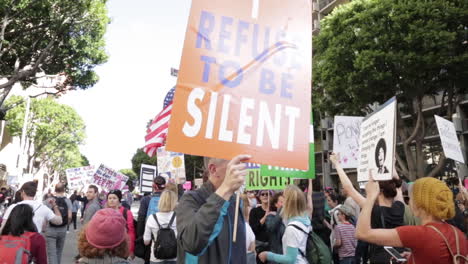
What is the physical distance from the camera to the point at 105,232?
8.20 ft

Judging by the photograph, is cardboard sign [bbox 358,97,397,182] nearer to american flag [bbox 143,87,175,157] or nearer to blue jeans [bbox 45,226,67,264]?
blue jeans [bbox 45,226,67,264]

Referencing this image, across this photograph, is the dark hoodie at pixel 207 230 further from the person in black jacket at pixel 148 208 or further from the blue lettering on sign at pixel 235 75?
the person in black jacket at pixel 148 208

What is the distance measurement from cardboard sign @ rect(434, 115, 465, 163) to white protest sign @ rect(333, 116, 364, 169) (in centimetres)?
129

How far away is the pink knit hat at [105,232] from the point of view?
249 centimetres

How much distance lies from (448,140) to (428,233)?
401 cm

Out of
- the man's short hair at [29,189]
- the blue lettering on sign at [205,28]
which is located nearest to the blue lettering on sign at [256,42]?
the blue lettering on sign at [205,28]

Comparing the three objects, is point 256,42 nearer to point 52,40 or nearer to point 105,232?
point 105,232

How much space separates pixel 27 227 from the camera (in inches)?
134

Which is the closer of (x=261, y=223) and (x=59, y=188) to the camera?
(x=261, y=223)

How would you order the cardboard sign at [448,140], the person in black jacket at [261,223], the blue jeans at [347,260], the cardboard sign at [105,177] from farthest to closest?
the cardboard sign at [105,177] → the blue jeans at [347,260] → the cardboard sign at [448,140] → the person in black jacket at [261,223]

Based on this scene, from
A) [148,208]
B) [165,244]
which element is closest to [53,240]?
[148,208]

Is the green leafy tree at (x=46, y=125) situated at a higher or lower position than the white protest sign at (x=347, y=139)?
higher

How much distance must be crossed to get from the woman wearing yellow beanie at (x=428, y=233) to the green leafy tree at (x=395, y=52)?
1552 centimetres

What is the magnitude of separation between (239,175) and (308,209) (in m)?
2.70
